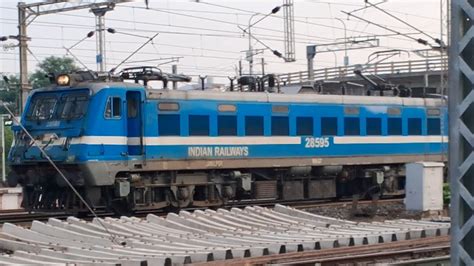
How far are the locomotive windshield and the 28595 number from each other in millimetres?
7178

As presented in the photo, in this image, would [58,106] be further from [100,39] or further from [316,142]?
[100,39]

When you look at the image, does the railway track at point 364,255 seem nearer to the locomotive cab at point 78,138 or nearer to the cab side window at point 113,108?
the locomotive cab at point 78,138

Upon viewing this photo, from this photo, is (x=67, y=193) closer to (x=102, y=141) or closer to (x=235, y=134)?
(x=102, y=141)

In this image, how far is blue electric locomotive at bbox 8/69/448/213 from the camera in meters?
20.3

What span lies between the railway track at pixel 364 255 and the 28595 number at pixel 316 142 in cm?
1219

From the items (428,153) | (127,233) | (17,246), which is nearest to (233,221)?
(127,233)

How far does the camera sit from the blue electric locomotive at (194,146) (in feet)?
66.7

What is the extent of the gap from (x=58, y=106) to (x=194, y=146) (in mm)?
3560

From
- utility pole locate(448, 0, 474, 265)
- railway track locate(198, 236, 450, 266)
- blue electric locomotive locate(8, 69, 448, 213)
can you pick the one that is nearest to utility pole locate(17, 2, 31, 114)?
blue electric locomotive locate(8, 69, 448, 213)

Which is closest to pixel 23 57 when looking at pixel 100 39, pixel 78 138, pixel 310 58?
pixel 100 39

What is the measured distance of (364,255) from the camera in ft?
35.6

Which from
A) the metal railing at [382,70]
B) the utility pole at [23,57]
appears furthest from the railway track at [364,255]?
the metal railing at [382,70]

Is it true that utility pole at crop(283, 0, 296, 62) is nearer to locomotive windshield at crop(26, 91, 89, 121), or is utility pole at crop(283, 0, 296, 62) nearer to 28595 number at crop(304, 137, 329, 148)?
28595 number at crop(304, 137, 329, 148)

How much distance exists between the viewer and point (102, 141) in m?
20.2
